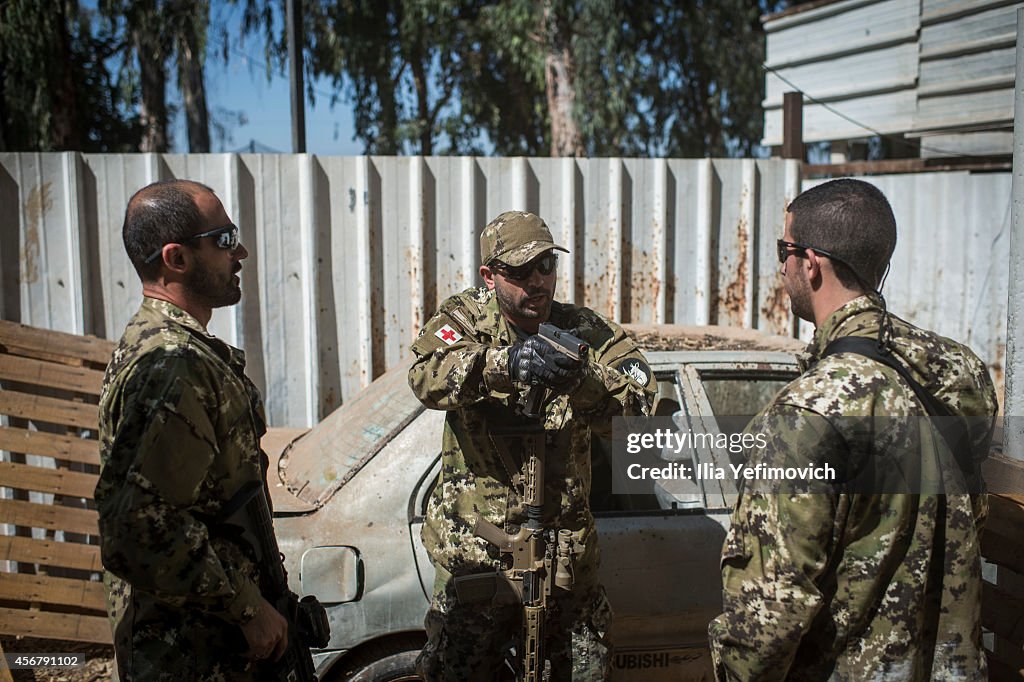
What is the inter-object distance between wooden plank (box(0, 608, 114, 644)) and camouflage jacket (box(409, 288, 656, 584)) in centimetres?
194

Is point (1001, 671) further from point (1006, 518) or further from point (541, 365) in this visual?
point (541, 365)

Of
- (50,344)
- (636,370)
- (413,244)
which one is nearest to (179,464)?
(636,370)

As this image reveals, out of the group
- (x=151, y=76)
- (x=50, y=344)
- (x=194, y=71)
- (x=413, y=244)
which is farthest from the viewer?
(x=194, y=71)

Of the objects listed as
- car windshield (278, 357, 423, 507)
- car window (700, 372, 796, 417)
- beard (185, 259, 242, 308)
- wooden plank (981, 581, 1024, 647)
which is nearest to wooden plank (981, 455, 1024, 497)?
wooden plank (981, 581, 1024, 647)

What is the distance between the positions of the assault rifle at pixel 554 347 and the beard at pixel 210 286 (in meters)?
0.83

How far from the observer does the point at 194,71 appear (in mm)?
13375

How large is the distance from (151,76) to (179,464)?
42.1 ft

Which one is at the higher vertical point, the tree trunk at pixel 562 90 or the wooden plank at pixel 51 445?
the tree trunk at pixel 562 90

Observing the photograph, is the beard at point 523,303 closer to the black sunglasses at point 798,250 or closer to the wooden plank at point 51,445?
the black sunglasses at point 798,250

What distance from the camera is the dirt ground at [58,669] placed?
140 inches

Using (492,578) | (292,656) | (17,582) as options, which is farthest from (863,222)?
(17,582)

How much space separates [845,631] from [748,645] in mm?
201

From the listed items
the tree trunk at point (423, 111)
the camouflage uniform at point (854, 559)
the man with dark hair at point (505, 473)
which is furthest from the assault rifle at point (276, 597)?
the tree trunk at point (423, 111)

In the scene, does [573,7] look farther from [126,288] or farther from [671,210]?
[126,288]
